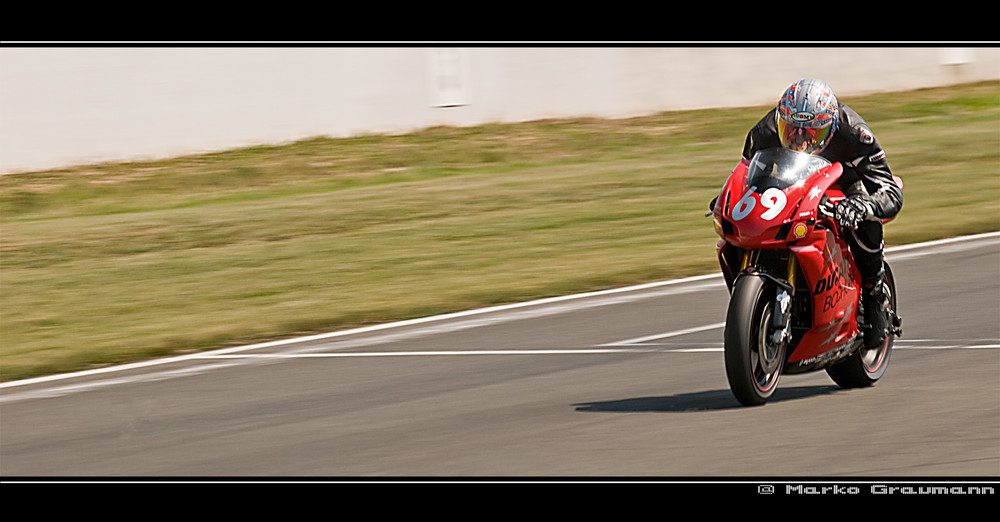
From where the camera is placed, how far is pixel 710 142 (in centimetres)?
2856

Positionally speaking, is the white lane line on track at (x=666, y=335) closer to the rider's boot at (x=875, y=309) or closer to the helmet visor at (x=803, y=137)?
the rider's boot at (x=875, y=309)

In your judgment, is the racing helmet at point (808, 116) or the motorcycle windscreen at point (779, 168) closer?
the motorcycle windscreen at point (779, 168)

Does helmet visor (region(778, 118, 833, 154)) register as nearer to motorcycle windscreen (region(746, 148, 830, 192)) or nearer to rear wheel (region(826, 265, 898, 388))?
motorcycle windscreen (region(746, 148, 830, 192))

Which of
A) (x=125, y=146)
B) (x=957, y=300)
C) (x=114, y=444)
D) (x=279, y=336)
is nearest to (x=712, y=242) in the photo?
(x=957, y=300)

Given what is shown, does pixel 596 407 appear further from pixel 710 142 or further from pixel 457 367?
pixel 710 142

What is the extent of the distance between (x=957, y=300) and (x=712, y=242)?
5.10m

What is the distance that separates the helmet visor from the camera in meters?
8.50

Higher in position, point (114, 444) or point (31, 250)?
point (114, 444)

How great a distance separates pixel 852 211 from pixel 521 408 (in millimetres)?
2288

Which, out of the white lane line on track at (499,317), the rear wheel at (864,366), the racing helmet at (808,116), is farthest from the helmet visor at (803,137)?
the white lane line on track at (499,317)

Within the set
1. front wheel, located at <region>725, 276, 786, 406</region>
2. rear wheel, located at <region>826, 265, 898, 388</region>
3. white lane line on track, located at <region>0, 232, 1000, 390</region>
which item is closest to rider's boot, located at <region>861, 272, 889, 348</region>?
rear wheel, located at <region>826, 265, 898, 388</region>

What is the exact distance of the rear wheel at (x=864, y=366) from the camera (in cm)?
902

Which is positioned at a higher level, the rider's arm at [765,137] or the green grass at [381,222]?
the rider's arm at [765,137]

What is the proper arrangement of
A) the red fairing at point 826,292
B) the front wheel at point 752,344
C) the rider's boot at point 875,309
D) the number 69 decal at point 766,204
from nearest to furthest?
the front wheel at point 752,344 → the number 69 decal at point 766,204 → the red fairing at point 826,292 → the rider's boot at point 875,309
